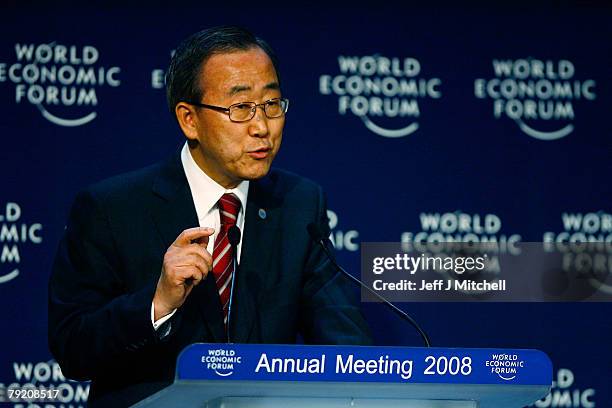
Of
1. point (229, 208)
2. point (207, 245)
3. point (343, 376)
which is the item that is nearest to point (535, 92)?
point (229, 208)

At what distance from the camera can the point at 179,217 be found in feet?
8.96

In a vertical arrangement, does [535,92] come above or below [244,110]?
above

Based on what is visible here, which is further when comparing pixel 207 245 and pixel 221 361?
pixel 207 245

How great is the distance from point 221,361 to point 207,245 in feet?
2.22

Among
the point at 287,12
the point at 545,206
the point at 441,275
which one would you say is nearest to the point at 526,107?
the point at 545,206

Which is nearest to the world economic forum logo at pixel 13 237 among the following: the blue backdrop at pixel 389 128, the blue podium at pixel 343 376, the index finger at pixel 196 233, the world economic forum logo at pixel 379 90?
the blue backdrop at pixel 389 128

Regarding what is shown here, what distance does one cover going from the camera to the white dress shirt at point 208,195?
277 cm

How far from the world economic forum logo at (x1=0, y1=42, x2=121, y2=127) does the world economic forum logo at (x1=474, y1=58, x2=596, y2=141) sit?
1.40 metres

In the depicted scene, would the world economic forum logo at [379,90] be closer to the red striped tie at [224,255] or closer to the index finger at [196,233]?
the red striped tie at [224,255]

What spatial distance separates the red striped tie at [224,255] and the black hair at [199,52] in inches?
11.2

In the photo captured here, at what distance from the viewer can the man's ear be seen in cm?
279

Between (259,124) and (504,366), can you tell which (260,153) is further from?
(504,366)

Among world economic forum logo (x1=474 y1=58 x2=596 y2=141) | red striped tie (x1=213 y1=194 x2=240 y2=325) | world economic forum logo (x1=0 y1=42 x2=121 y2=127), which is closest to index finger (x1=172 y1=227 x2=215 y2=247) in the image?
red striped tie (x1=213 y1=194 x2=240 y2=325)

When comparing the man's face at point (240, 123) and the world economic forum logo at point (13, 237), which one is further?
the world economic forum logo at point (13, 237)
